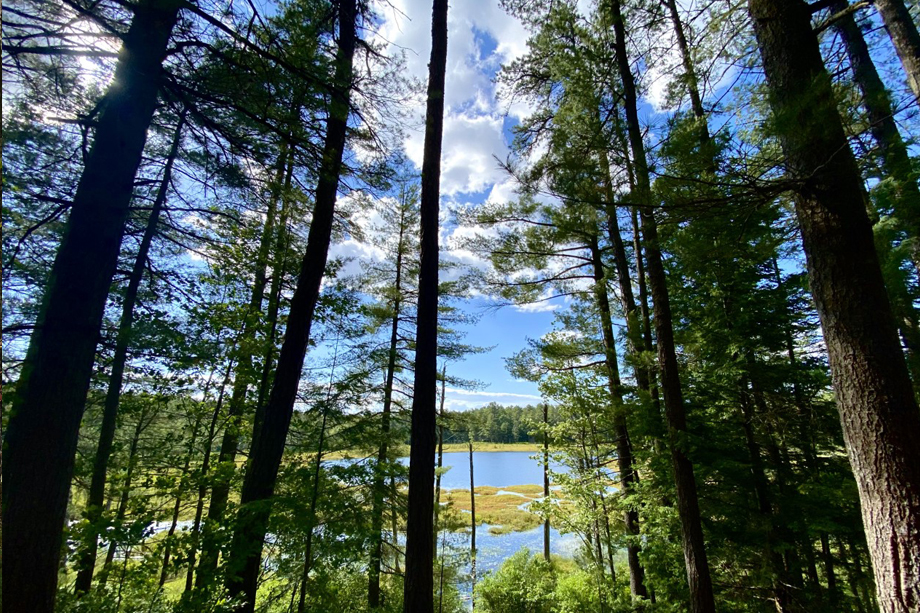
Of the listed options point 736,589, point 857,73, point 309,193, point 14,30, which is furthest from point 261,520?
point 857,73

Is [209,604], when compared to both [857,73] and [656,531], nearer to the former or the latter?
[656,531]

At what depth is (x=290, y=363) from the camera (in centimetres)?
439

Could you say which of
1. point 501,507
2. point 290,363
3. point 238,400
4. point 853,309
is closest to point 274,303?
point 238,400

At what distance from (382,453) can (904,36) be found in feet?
30.8

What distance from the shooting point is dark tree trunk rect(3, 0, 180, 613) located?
2.60 m

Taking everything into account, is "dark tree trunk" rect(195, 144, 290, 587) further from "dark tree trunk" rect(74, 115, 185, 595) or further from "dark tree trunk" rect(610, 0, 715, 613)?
"dark tree trunk" rect(610, 0, 715, 613)

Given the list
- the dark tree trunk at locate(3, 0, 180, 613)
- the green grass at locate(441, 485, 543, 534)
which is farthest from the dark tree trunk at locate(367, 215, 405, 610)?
the green grass at locate(441, 485, 543, 534)

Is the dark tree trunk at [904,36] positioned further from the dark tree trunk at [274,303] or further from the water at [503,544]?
the water at [503,544]

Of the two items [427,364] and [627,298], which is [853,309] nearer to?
[427,364]

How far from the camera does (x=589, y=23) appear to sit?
18.2ft

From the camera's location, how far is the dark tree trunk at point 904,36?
458 centimetres

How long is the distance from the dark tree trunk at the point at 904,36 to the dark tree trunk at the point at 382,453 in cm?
764

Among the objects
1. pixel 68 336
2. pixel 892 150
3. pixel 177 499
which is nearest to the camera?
pixel 68 336

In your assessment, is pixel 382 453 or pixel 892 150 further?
pixel 382 453
